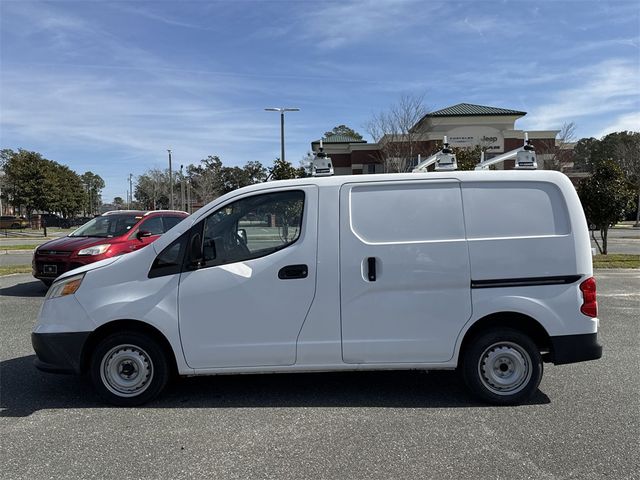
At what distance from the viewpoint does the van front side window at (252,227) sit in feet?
14.3

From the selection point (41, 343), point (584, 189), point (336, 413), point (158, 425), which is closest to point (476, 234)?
point (336, 413)

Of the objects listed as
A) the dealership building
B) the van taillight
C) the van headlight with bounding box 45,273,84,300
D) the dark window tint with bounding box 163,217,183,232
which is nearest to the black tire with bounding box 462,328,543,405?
the van taillight

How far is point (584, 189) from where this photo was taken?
1595 centimetres

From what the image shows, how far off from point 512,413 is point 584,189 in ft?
45.6

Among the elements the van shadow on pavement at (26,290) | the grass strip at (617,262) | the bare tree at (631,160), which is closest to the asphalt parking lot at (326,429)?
the van shadow on pavement at (26,290)

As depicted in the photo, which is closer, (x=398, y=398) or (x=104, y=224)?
(x=398, y=398)

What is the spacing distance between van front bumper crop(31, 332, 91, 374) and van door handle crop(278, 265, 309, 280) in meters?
1.75

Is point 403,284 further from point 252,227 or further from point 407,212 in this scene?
point 252,227

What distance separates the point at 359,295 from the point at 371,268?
0.83 ft

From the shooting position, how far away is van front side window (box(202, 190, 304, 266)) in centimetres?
437

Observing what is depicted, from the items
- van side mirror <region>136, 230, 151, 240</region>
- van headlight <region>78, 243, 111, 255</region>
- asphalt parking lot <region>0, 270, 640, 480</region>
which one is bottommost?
asphalt parking lot <region>0, 270, 640, 480</region>

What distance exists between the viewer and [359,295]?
4.30 metres

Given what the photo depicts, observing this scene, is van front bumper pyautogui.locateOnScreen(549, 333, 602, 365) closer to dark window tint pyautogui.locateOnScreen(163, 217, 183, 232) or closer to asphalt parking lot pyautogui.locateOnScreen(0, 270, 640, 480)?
asphalt parking lot pyautogui.locateOnScreen(0, 270, 640, 480)

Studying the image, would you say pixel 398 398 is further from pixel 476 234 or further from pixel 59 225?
pixel 59 225
